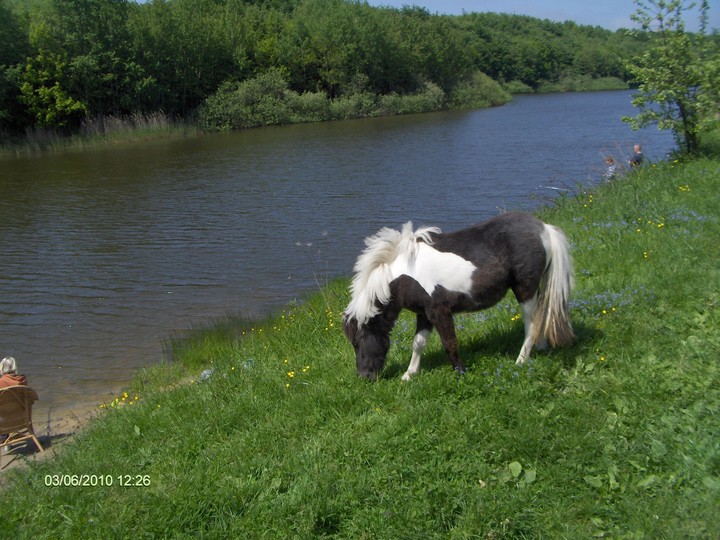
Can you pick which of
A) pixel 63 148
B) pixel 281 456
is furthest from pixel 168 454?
pixel 63 148

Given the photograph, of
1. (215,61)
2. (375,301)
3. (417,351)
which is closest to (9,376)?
(375,301)

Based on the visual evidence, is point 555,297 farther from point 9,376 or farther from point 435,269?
point 9,376

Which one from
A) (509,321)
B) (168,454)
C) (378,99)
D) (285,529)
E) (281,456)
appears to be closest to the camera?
(285,529)

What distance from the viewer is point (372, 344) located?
618 centimetres

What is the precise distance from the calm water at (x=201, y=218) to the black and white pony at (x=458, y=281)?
17.9 feet

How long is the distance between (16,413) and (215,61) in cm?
5562

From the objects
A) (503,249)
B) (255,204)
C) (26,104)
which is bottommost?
(255,204)

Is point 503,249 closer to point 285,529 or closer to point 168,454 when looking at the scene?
point 285,529

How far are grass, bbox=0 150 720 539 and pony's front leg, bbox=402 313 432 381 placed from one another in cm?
21

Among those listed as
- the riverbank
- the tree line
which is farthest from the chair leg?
the riverbank

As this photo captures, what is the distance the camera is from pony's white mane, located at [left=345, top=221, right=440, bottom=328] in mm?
6062

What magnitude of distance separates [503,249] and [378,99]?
2566 inches

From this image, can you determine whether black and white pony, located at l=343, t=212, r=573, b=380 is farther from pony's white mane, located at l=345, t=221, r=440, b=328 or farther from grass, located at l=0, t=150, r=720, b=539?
grass, located at l=0, t=150, r=720, b=539

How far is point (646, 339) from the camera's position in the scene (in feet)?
20.4
